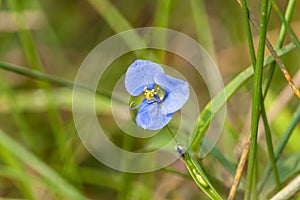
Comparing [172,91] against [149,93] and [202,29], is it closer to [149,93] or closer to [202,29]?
[149,93]

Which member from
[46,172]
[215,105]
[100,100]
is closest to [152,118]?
[215,105]

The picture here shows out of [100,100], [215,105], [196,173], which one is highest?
[100,100]

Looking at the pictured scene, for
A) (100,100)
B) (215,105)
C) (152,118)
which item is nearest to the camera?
(152,118)

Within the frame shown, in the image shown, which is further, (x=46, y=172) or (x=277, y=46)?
(x=46, y=172)

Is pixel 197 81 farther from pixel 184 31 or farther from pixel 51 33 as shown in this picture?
pixel 51 33

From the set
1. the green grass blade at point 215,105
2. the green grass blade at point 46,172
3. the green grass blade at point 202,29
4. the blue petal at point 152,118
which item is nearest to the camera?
the blue petal at point 152,118

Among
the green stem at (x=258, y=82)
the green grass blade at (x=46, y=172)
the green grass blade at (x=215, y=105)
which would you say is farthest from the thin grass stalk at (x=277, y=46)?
the green grass blade at (x=46, y=172)

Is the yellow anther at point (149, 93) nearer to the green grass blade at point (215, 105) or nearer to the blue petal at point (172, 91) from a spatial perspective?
the blue petal at point (172, 91)
